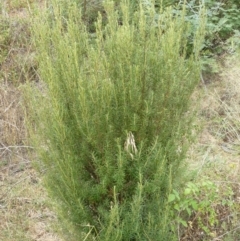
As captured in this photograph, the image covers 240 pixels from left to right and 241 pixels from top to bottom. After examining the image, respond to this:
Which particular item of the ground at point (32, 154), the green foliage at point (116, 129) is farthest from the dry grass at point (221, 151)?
the green foliage at point (116, 129)

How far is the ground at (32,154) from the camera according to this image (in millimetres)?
Answer: 3336

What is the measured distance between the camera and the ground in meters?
3.34

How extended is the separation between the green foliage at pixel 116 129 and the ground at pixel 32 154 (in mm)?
322

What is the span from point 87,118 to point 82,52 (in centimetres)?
66

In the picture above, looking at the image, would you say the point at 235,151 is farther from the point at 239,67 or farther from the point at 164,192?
the point at 164,192

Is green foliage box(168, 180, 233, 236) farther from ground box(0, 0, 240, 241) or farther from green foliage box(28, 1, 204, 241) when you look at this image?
green foliage box(28, 1, 204, 241)

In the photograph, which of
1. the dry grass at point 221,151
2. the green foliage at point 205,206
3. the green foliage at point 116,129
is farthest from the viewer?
the dry grass at point 221,151

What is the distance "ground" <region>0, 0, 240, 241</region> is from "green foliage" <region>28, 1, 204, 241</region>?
322mm

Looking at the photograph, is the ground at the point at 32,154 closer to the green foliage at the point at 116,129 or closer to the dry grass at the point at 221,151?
the dry grass at the point at 221,151

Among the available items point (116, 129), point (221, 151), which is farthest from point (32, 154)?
point (116, 129)

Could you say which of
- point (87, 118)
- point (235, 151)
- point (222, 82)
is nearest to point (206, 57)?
point (222, 82)

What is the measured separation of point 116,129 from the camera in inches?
98.0

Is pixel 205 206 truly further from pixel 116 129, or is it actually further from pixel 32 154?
pixel 32 154

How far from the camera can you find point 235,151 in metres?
3.95
